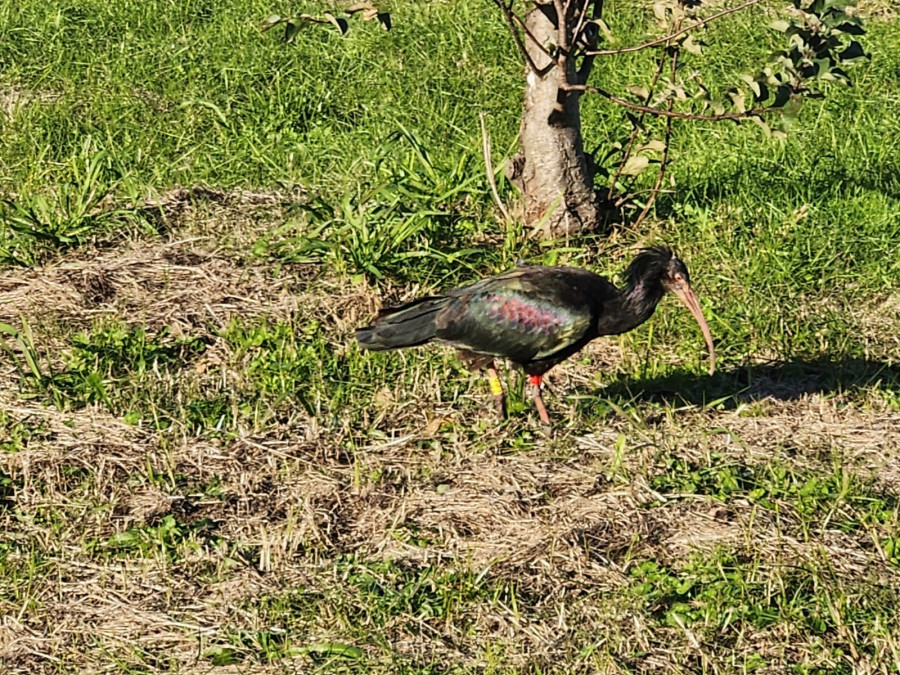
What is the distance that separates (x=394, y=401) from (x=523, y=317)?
0.74m

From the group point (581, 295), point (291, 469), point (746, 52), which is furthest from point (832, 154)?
point (291, 469)

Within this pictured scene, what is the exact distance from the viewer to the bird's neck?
633 centimetres

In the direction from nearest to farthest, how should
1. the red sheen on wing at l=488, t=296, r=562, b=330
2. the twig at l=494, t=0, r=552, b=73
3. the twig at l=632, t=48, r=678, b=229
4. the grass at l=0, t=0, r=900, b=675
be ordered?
the grass at l=0, t=0, r=900, b=675, the red sheen on wing at l=488, t=296, r=562, b=330, the twig at l=494, t=0, r=552, b=73, the twig at l=632, t=48, r=678, b=229

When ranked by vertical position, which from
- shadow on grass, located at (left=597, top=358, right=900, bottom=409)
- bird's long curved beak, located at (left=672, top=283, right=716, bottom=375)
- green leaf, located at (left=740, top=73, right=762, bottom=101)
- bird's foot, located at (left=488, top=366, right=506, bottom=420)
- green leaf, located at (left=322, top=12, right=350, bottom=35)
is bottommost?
shadow on grass, located at (left=597, top=358, right=900, bottom=409)

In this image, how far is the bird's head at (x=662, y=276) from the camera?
635cm

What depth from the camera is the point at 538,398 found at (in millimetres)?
6340

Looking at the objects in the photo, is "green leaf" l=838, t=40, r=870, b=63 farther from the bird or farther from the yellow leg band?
the yellow leg band

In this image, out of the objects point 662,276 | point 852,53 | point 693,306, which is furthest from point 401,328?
point 852,53

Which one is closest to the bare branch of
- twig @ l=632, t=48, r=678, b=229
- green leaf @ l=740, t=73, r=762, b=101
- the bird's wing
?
twig @ l=632, t=48, r=678, b=229

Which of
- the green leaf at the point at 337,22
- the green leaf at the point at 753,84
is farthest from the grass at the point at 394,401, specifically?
the green leaf at the point at 337,22

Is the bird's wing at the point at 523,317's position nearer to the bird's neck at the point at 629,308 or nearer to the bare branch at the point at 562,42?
the bird's neck at the point at 629,308

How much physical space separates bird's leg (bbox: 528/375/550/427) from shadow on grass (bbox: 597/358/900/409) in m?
0.42

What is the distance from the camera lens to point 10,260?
7.30 metres

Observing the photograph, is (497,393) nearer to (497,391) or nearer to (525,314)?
(497,391)
